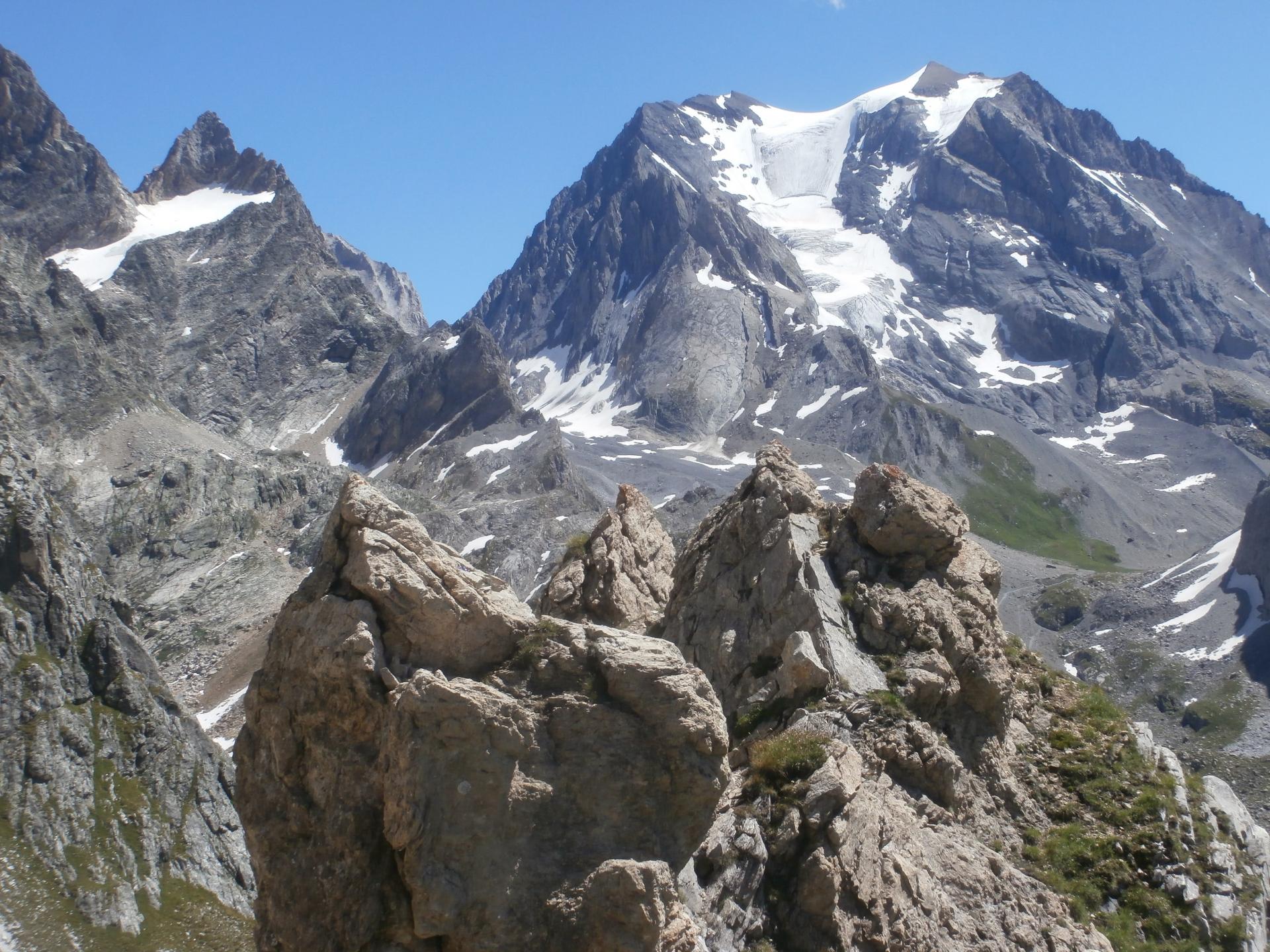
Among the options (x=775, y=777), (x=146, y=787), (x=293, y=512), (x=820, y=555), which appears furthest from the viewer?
(x=293, y=512)

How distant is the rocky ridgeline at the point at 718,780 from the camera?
39.3 ft

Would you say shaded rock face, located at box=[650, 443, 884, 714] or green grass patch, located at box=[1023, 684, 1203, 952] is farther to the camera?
shaded rock face, located at box=[650, 443, 884, 714]

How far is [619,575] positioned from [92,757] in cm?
8934

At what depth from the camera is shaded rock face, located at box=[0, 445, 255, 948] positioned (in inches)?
3487

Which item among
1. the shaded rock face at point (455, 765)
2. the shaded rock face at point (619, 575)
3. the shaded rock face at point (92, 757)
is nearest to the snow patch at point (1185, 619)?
the shaded rock face at point (92, 757)

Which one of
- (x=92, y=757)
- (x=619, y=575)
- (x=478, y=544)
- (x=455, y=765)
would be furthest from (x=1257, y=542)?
(x=455, y=765)

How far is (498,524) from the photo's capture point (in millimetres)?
170000

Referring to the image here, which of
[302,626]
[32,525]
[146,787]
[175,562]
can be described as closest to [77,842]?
[146,787]

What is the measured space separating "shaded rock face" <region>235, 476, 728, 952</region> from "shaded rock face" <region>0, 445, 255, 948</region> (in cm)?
8299

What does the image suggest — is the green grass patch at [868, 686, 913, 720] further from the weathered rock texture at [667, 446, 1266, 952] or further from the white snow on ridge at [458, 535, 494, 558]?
the white snow on ridge at [458, 535, 494, 558]

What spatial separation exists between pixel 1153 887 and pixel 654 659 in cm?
979

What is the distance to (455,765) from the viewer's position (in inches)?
474

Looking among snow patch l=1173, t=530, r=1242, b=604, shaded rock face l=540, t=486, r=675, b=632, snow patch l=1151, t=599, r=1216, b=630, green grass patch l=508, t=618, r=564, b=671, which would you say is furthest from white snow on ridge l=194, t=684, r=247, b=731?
snow patch l=1173, t=530, r=1242, b=604

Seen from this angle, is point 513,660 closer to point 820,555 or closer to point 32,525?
point 820,555
